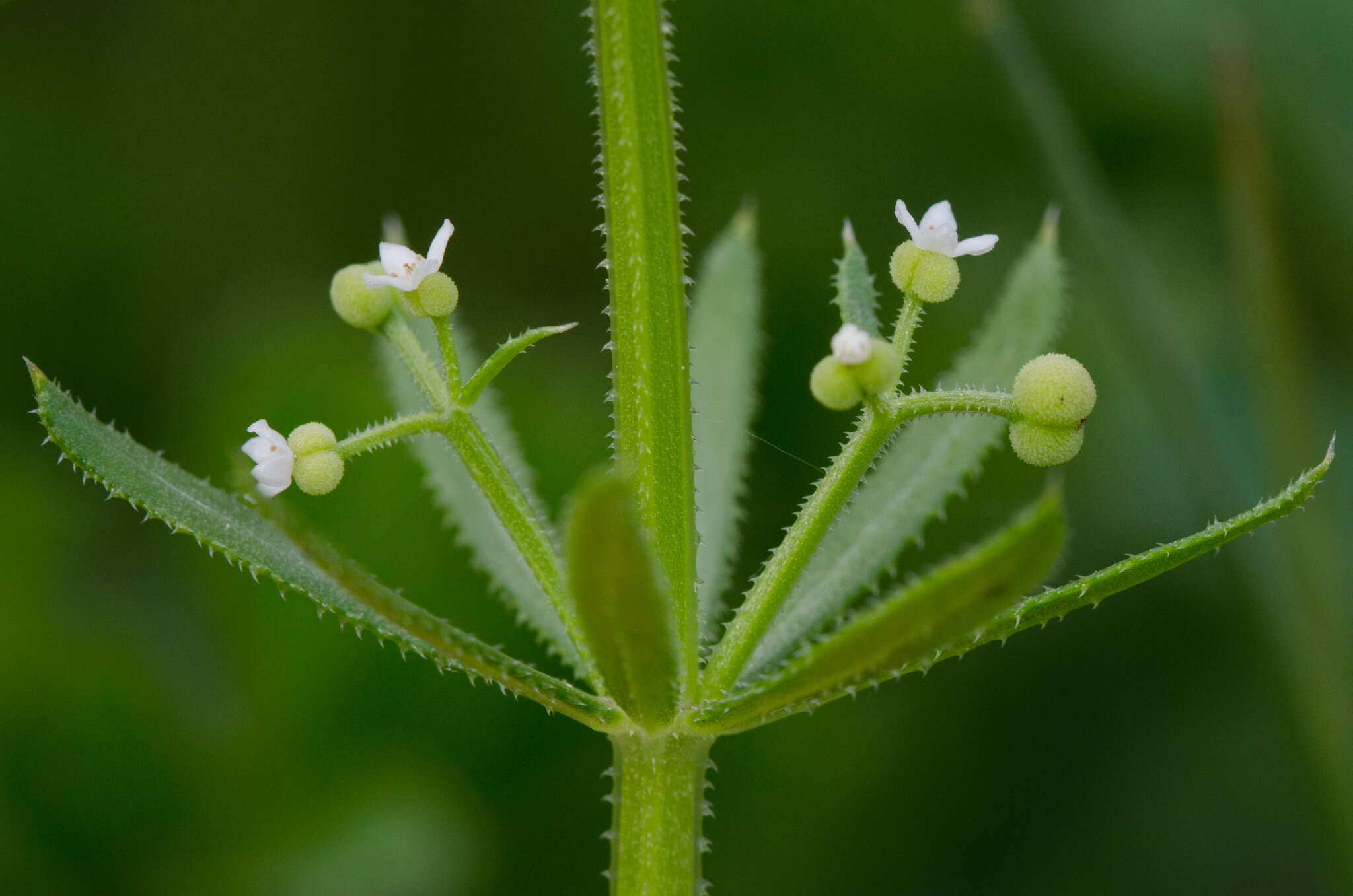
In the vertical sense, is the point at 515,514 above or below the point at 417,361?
below

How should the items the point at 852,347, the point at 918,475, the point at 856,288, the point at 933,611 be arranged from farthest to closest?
the point at 918,475, the point at 856,288, the point at 852,347, the point at 933,611

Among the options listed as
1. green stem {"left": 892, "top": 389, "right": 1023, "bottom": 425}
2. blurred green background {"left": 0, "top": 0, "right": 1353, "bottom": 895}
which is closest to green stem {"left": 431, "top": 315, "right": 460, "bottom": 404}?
green stem {"left": 892, "top": 389, "right": 1023, "bottom": 425}

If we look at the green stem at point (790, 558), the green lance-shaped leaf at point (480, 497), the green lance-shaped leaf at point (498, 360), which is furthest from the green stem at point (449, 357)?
the green stem at point (790, 558)

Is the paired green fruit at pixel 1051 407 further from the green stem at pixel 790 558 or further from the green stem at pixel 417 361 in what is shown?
the green stem at pixel 417 361

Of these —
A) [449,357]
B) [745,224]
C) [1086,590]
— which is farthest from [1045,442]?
[745,224]

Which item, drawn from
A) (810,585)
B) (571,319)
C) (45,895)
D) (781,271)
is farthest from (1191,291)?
(45,895)

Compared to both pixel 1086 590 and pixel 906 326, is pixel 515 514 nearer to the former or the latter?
pixel 906 326
